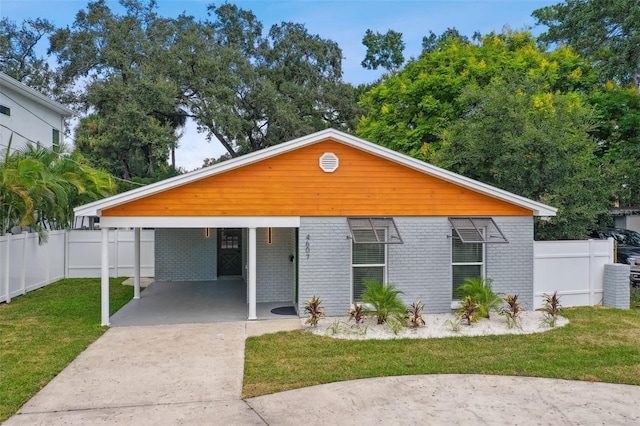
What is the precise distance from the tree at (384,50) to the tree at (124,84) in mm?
13994

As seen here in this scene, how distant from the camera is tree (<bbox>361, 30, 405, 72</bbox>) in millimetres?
33219

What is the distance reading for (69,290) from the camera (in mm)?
13641

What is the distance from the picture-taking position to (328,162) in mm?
10109

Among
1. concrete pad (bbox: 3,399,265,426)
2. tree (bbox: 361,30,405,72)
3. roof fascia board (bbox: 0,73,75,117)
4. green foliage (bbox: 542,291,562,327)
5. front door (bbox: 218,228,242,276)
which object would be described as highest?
tree (bbox: 361,30,405,72)

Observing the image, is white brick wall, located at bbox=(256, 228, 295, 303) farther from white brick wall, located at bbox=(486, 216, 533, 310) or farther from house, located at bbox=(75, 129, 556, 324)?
white brick wall, located at bbox=(486, 216, 533, 310)

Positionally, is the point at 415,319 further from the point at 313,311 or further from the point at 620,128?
the point at 620,128

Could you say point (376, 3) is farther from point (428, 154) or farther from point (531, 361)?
point (531, 361)

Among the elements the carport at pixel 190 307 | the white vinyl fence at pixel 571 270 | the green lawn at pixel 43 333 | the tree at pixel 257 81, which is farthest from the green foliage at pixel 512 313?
the tree at pixel 257 81

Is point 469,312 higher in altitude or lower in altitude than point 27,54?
lower

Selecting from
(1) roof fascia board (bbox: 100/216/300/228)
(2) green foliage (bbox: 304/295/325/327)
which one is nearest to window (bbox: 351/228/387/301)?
(2) green foliage (bbox: 304/295/325/327)

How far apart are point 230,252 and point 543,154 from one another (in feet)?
35.1

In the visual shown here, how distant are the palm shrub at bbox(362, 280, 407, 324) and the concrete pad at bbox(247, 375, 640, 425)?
9.58 feet

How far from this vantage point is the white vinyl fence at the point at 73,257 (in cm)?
1325

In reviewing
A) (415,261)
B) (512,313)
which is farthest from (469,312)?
(415,261)
